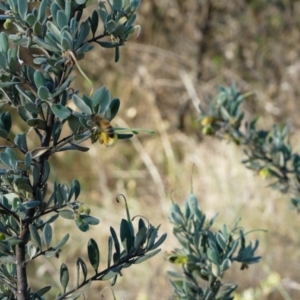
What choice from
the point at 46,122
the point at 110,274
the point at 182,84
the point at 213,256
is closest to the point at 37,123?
the point at 46,122

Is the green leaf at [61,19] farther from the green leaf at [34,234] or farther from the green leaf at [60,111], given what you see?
the green leaf at [34,234]

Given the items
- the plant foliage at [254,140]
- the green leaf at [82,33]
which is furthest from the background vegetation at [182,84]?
the green leaf at [82,33]

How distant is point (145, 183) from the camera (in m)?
4.83

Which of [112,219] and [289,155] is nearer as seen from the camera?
[289,155]

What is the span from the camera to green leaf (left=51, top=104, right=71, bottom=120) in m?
0.72

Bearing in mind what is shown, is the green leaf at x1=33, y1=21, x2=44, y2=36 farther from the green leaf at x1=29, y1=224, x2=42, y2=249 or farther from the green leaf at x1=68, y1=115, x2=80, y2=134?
the green leaf at x1=29, y1=224, x2=42, y2=249

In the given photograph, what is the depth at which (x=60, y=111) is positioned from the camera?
727 mm

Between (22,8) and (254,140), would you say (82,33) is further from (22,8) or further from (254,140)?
(254,140)

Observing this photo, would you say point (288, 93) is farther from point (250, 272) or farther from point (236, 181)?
point (250, 272)

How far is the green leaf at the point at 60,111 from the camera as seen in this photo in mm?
724

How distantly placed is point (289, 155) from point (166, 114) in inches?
159

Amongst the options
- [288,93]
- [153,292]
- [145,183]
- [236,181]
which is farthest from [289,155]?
[288,93]

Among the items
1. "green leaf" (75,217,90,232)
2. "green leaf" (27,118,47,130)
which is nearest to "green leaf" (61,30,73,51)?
"green leaf" (27,118,47,130)

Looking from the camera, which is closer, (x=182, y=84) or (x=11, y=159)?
(x=11, y=159)
